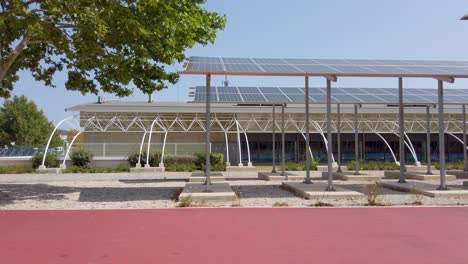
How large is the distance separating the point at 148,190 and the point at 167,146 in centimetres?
1759

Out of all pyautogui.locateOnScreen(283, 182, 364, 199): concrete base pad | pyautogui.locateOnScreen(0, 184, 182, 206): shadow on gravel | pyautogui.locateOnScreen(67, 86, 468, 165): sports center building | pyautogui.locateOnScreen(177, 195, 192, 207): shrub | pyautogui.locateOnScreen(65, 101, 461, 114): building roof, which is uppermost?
pyautogui.locateOnScreen(65, 101, 461, 114): building roof

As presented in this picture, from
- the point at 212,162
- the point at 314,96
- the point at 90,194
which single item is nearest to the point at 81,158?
the point at 212,162

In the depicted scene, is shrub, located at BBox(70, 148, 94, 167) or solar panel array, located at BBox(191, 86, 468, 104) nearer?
solar panel array, located at BBox(191, 86, 468, 104)

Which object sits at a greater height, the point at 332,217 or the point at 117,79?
the point at 117,79

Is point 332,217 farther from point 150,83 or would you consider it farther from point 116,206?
point 150,83

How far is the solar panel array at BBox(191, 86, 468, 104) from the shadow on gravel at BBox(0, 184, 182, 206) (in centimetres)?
615

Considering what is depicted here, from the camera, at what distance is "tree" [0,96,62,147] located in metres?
61.1

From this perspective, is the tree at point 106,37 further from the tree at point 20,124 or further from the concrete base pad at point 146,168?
the tree at point 20,124

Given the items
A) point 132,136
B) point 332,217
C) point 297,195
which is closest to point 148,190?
→ point 297,195

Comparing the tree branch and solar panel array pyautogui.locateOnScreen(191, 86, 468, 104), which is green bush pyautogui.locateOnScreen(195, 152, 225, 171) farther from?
the tree branch

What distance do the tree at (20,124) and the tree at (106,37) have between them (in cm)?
4937

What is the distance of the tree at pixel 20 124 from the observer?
61062mm

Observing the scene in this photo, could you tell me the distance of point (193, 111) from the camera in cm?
3541

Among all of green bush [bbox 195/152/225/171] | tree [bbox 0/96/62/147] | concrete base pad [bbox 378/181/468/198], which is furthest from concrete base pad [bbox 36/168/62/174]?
tree [bbox 0/96/62/147]
